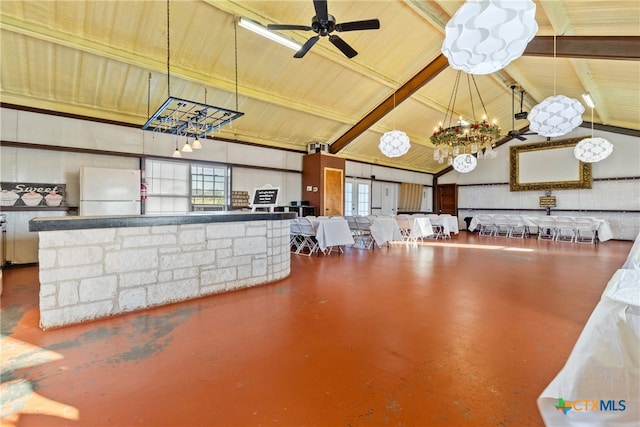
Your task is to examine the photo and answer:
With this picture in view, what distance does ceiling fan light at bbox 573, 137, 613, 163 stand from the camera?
5973 mm

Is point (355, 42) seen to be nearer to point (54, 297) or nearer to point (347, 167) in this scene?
point (347, 167)

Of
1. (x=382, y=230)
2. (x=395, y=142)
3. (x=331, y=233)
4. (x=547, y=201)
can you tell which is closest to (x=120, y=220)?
(x=331, y=233)

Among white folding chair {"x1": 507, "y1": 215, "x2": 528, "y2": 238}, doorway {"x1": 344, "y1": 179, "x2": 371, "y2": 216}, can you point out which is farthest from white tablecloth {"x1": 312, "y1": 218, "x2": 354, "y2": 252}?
white folding chair {"x1": 507, "y1": 215, "x2": 528, "y2": 238}

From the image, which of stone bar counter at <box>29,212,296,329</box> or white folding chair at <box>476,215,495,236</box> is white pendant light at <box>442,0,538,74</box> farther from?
white folding chair at <box>476,215,495,236</box>

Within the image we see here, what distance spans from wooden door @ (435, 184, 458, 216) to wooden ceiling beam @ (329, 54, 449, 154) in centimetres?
688

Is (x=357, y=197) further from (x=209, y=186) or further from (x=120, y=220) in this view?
(x=120, y=220)

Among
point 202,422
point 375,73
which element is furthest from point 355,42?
point 202,422

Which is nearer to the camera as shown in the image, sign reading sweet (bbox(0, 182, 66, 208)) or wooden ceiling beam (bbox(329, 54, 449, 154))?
sign reading sweet (bbox(0, 182, 66, 208))

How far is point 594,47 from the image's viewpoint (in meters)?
4.11

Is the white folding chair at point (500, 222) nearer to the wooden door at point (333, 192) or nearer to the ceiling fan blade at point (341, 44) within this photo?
the wooden door at point (333, 192)

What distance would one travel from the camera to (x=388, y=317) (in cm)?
253

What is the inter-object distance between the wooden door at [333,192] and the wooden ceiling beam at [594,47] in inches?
215

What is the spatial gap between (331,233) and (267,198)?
1.94 meters

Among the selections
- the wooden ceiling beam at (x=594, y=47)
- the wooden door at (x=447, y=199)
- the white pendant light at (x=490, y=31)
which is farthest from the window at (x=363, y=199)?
the white pendant light at (x=490, y=31)
